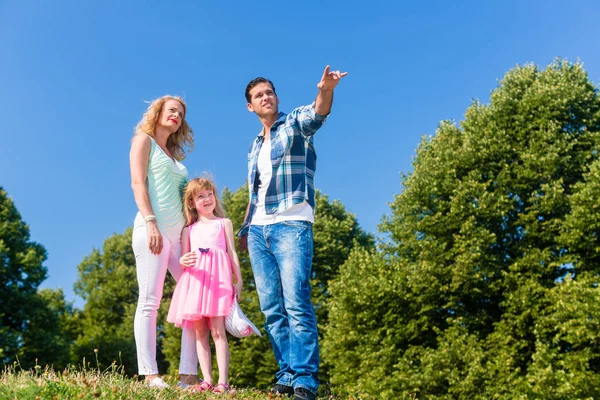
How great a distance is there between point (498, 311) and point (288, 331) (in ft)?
49.8

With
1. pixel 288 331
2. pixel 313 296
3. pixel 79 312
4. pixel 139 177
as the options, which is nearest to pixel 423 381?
pixel 313 296

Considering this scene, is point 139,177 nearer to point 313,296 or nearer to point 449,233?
point 449,233

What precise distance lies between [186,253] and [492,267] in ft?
46.9

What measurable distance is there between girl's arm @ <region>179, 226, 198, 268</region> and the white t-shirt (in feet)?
2.42

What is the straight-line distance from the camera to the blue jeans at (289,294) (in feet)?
19.4

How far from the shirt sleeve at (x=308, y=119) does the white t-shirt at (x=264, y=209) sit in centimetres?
50

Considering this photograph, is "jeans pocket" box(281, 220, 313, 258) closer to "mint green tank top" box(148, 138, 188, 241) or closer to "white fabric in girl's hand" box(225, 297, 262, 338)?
"white fabric in girl's hand" box(225, 297, 262, 338)

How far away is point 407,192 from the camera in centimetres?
2083

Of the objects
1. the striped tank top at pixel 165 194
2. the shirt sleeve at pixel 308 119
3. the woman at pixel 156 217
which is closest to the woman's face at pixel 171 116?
the woman at pixel 156 217

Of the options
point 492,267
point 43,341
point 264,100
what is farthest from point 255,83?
point 43,341

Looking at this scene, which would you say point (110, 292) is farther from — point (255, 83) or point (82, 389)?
point (82, 389)

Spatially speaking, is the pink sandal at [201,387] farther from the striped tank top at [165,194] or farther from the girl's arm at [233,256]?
the striped tank top at [165,194]

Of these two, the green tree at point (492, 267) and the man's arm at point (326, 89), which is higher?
the green tree at point (492, 267)

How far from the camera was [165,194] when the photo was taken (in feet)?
20.6
